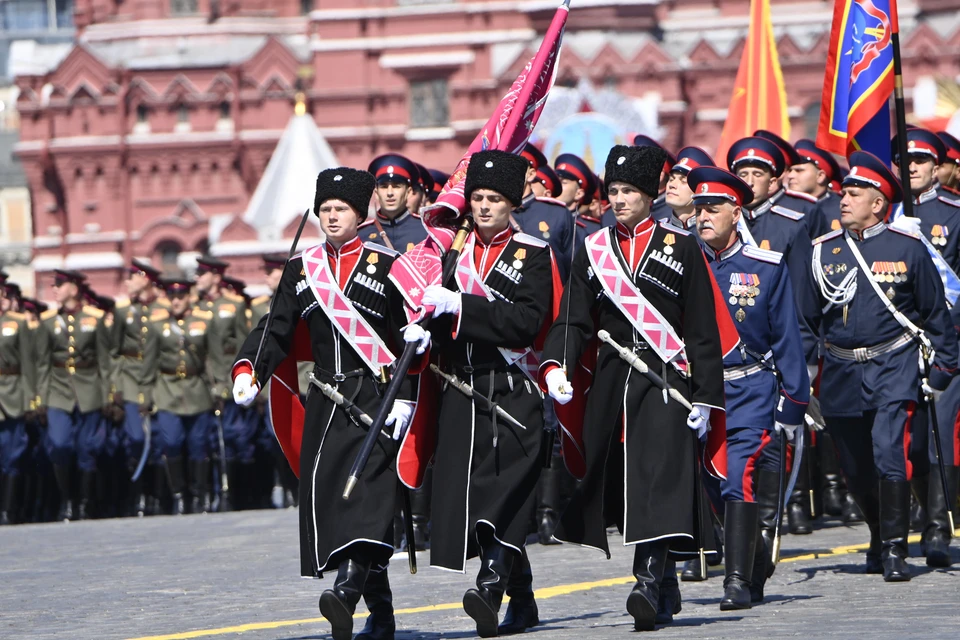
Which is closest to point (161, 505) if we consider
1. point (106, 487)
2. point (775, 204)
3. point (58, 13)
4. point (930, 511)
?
point (106, 487)

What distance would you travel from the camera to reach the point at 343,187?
312 inches

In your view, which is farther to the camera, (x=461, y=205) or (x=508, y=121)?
(x=508, y=121)

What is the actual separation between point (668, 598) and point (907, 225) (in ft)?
8.80

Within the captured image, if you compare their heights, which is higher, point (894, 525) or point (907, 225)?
point (907, 225)

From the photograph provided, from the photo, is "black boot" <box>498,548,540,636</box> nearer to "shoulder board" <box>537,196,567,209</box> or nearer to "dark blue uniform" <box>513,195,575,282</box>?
"dark blue uniform" <box>513,195,575,282</box>

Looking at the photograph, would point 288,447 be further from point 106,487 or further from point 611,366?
point 106,487

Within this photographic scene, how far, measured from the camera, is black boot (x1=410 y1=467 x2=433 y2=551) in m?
11.7

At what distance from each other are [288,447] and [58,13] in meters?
72.4

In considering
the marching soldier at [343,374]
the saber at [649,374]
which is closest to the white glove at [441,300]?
the marching soldier at [343,374]

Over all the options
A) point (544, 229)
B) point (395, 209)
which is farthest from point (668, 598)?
point (544, 229)

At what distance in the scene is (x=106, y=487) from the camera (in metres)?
16.5

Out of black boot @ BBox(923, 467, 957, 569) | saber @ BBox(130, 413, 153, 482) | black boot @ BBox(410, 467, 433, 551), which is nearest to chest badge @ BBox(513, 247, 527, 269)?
black boot @ BBox(923, 467, 957, 569)

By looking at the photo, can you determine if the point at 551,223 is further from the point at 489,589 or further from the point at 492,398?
the point at 489,589

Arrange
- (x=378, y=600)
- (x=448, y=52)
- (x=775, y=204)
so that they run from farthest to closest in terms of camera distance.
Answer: (x=448, y=52), (x=775, y=204), (x=378, y=600)
